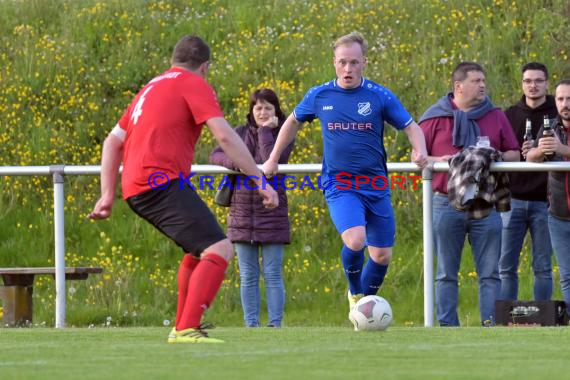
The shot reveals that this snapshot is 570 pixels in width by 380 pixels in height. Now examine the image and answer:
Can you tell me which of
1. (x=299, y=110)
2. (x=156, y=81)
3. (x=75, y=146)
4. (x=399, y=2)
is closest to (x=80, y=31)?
(x=75, y=146)

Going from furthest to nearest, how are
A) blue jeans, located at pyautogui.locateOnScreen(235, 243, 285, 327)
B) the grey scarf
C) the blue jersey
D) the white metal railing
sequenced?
blue jeans, located at pyautogui.locateOnScreen(235, 243, 285, 327), the grey scarf, the white metal railing, the blue jersey

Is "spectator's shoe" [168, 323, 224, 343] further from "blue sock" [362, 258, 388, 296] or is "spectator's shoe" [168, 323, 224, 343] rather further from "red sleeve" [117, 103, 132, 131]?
"blue sock" [362, 258, 388, 296]

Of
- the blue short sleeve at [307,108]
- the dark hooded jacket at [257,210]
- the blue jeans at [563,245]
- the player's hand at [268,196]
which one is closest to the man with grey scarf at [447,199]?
the blue jeans at [563,245]

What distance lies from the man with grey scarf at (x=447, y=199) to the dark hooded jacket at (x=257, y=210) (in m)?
1.21

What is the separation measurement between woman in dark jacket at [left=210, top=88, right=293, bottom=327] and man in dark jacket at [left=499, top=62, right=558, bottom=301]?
180cm

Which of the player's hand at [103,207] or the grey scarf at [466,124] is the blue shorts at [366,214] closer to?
the grey scarf at [466,124]

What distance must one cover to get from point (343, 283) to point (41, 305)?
10.4ft

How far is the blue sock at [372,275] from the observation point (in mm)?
10344

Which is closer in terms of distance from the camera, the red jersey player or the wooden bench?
the red jersey player

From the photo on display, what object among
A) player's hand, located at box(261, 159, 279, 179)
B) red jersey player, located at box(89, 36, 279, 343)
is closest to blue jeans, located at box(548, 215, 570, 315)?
player's hand, located at box(261, 159, 279, 179)

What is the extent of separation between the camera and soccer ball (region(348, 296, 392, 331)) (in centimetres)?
936

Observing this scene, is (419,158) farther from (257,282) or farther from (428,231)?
(257,282)

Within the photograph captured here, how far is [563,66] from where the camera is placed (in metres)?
18.2

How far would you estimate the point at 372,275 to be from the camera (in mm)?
10359
